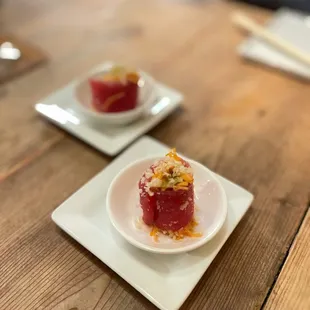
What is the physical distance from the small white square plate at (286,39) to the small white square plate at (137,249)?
20.3 inches

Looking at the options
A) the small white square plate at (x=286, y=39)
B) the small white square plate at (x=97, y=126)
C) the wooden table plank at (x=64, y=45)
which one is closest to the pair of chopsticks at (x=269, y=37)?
the small white square plate at (x=286, y=39)

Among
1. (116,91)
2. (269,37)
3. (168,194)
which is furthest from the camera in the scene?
(269,37)

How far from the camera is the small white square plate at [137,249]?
2.03 ft

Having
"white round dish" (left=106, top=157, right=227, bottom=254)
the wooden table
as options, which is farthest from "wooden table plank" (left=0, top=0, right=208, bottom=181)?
"white round dish" (left=106, top=157, right=227, bottom=254)

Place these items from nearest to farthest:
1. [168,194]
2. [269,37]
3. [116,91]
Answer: [168,194] < [116,91] < [269,37]

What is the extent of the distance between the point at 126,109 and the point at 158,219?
1.10 feet

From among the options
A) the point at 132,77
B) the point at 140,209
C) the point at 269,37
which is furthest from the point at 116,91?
the point at 269,37

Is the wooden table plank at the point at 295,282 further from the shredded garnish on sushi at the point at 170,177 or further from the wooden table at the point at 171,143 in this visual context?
the shredded garnish on sushi at the point at 170,177

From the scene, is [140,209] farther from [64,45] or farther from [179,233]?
[64,45]

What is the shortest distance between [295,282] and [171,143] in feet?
1.30

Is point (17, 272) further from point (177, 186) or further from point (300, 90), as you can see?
point (300, 90)

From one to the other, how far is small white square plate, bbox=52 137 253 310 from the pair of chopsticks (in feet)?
1.82

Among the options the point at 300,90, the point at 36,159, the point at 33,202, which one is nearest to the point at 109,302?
the point at 33,202

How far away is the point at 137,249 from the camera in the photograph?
678 mm
